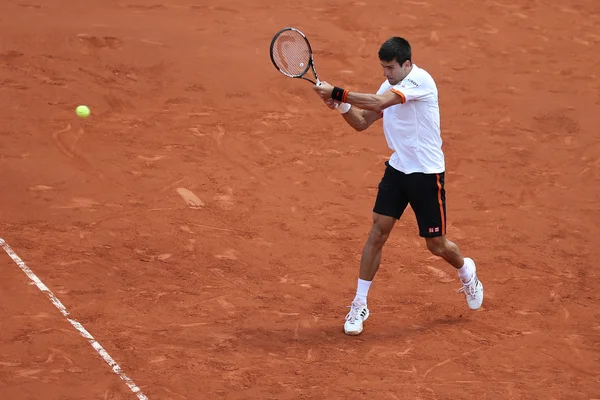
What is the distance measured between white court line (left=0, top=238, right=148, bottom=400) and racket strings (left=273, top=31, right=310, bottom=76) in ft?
9.40

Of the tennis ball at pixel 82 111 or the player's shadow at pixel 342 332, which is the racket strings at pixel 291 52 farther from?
the tennis ball at pixel 82 111

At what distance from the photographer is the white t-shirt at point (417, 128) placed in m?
7.73

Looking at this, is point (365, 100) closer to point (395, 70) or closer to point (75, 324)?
point (395, 70)

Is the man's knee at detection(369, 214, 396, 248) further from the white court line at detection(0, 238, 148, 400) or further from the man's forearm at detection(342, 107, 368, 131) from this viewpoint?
the white court line at detection(0, 238, 148, 400)

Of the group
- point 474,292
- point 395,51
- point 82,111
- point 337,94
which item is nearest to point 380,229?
point 474,292

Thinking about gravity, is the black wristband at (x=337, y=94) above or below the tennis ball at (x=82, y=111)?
above

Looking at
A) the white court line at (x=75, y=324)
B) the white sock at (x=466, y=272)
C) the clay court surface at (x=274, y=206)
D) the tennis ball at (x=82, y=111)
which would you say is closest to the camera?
the white court line at (x=75, y=324)

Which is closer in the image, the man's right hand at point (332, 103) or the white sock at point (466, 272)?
the man's right hand at point (332, 103)

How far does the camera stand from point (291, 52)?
830cm

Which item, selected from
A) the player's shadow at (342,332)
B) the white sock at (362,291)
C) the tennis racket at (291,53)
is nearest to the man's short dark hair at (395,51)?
the tennis racket at (291,53)

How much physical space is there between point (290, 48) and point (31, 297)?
3242 mm

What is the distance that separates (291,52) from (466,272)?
254 centimetres

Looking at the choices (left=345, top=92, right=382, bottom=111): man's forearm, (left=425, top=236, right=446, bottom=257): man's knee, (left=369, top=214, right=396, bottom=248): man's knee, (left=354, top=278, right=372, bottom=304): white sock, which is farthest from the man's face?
(left=354, top=278, right=372, bottom=304): white sock

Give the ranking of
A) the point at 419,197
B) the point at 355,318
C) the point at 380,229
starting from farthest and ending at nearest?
the point at 355,318, the point at 380,229, the point at 419,197
